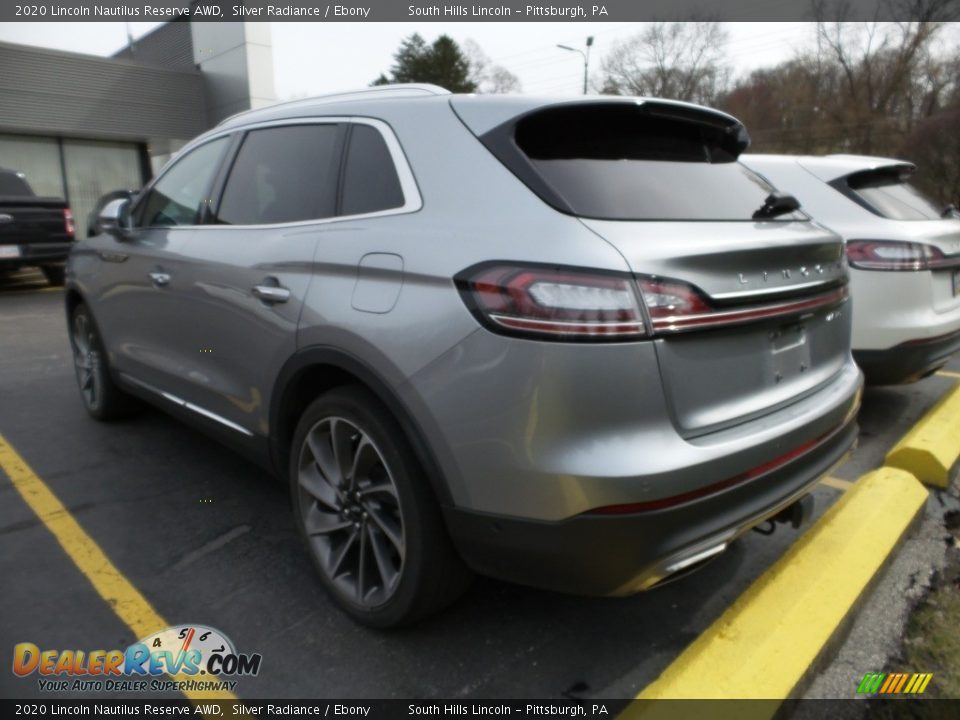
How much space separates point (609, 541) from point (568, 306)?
0.62m

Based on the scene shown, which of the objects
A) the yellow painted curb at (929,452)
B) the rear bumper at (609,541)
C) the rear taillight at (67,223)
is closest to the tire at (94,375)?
the rear bumper at (609,541)

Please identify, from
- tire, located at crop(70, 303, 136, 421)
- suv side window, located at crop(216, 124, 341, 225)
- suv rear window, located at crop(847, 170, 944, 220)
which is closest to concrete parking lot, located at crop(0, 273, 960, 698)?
tire, located at crop(70, 303, 136, 421)

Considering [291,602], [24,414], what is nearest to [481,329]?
[291,602]

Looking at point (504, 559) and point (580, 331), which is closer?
point (580, 331)

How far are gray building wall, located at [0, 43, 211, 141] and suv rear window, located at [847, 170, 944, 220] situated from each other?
19192 mm

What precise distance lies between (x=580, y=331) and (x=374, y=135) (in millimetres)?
1209

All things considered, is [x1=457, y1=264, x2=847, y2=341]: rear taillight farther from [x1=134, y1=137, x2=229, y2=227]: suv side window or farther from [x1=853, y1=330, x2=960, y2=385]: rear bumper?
[x1=853, y1=330, x2=960, y2=385]: rear bumper

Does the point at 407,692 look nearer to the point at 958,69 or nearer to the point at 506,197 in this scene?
the point at 506,197

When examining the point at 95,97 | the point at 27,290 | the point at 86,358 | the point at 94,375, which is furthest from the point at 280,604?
the point at 95,97

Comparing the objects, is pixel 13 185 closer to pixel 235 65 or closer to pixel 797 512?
pixel 235 65

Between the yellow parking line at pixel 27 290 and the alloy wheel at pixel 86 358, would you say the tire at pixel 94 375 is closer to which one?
the alloy wheel at pixel 86 358

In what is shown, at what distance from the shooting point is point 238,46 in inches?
730

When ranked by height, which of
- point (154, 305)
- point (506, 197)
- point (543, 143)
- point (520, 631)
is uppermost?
point (543, 143)

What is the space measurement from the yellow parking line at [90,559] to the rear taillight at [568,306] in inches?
58.0
